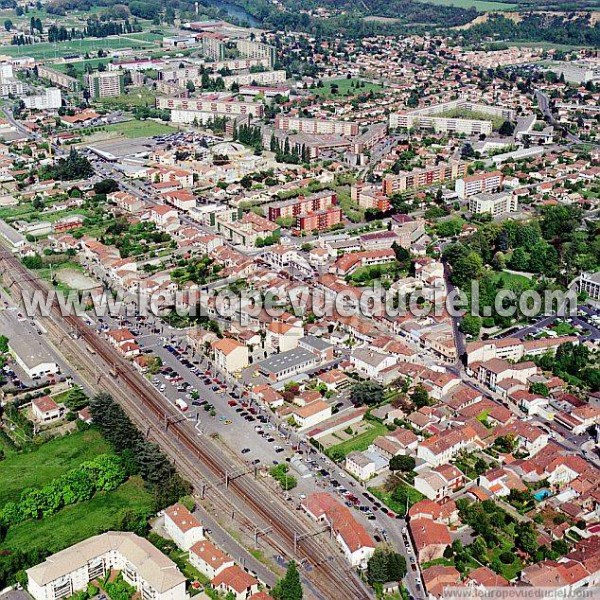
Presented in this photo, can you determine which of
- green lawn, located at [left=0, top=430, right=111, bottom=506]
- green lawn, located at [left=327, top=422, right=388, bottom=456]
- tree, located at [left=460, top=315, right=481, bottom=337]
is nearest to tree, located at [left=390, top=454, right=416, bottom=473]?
green lawn, located at [left=327, top=422, right=388, bottom=456]

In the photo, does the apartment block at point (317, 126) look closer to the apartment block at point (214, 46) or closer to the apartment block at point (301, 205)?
the apartment block at point (301, 205)

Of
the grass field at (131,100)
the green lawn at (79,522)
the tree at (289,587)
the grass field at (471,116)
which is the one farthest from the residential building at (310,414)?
the grass field at (131,100)

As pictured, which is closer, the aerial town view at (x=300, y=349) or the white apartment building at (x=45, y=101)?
the aerial town view at (x=300, y=349)

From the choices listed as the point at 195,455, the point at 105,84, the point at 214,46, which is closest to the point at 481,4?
the point at 214,46

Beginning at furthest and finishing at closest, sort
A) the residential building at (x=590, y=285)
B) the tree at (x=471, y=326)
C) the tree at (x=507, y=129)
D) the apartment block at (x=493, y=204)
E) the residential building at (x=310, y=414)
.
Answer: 1. the tree at (x=507, y=129)
2. the apartment block at (x=493, y=204)
3. the residential building at (x=590, y=285)
4. the tree at (x=471, y=326)
5. the residential building at (x=310, y=414)

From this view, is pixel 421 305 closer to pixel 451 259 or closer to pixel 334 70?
pixel 451 259

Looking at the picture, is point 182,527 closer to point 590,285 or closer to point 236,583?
point 236,583

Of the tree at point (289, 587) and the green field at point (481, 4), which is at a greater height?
the green field at point (481, 4)
